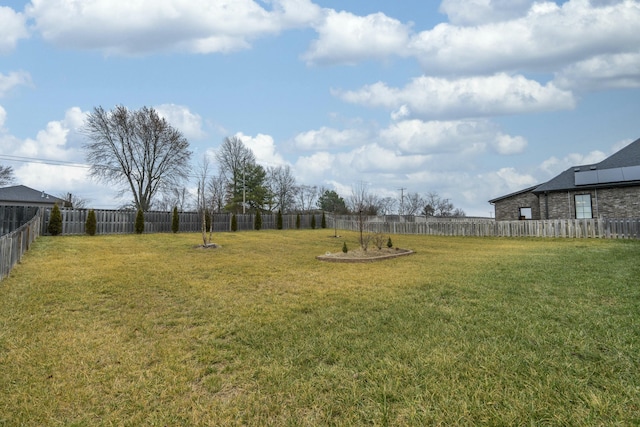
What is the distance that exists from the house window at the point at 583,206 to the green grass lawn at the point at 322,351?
17352mm

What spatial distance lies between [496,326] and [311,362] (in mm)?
2328

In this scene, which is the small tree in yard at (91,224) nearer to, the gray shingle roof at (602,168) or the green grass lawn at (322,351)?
the green grass lawn at (322,351)

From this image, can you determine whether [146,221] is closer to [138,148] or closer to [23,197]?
[138,148]

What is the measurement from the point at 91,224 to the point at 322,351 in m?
19.2

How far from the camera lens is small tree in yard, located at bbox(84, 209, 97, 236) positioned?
703 inches

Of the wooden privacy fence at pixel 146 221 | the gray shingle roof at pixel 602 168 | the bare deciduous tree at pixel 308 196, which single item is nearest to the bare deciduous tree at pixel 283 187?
the bare deciduous tree at pixel 308 196

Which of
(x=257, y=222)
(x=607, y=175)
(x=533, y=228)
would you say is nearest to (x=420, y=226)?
(x=533, y=228)

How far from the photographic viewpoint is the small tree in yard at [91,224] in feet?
58.5

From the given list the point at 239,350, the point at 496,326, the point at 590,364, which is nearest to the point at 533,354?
the point at 590,364

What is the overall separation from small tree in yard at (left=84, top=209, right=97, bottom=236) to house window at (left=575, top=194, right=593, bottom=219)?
2903cm

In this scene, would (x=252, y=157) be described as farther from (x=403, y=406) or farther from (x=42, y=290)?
(x=403, y=406)

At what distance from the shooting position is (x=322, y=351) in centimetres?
334

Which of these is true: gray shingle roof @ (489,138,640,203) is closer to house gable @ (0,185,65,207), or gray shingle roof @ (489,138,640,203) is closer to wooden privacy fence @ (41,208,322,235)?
wooden privacy fence @ (41,208,322,235)

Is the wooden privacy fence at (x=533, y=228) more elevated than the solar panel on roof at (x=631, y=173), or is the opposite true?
the solar panel on roof at (x=631, y=173)
